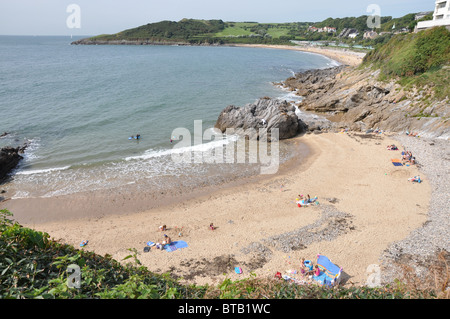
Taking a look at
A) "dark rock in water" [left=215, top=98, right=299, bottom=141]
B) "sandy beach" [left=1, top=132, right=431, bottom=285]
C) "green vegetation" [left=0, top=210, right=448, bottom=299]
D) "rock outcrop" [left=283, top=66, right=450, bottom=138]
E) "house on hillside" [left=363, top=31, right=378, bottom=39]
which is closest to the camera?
"green vegetation" [left=0, top=210, right=448, bottom=299]

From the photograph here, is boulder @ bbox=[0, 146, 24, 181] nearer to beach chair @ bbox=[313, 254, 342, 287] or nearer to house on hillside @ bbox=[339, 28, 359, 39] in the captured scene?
beach chair @ bbox=[313, 254, 342, 287]

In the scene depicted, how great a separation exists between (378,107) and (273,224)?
26.5 meters

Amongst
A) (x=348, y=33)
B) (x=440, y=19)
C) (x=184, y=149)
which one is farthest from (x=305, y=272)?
(x=348, y=33)

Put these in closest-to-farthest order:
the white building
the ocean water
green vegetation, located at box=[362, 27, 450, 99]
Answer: the ocean water → green vegetation, located at box=[362, 27, 450, 99] → the white building

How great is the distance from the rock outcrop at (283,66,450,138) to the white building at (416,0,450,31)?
32.5 ft

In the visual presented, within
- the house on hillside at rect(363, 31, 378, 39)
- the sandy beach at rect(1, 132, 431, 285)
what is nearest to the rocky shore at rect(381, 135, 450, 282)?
the sandy beach at rect(1, 132, 431, 285)

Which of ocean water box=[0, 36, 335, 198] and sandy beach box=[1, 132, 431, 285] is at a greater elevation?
ocean water box=[0, 36, 335, 198]

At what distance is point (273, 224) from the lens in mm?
17062

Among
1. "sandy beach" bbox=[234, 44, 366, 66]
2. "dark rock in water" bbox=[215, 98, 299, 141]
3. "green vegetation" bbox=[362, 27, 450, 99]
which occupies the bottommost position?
"dark rock in water" bbox=[215, 98, 299, 141]

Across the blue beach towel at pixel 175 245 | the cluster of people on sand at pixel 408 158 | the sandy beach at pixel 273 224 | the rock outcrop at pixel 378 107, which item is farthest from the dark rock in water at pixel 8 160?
the cluster of people on sand at pixel 408 158

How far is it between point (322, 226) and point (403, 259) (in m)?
4.36

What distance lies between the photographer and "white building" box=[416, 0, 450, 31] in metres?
38.9

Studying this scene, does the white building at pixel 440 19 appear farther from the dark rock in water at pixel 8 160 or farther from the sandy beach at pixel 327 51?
the dark rock in water at pixel 8 160

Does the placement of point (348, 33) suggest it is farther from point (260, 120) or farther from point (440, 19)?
point (260, 120)
